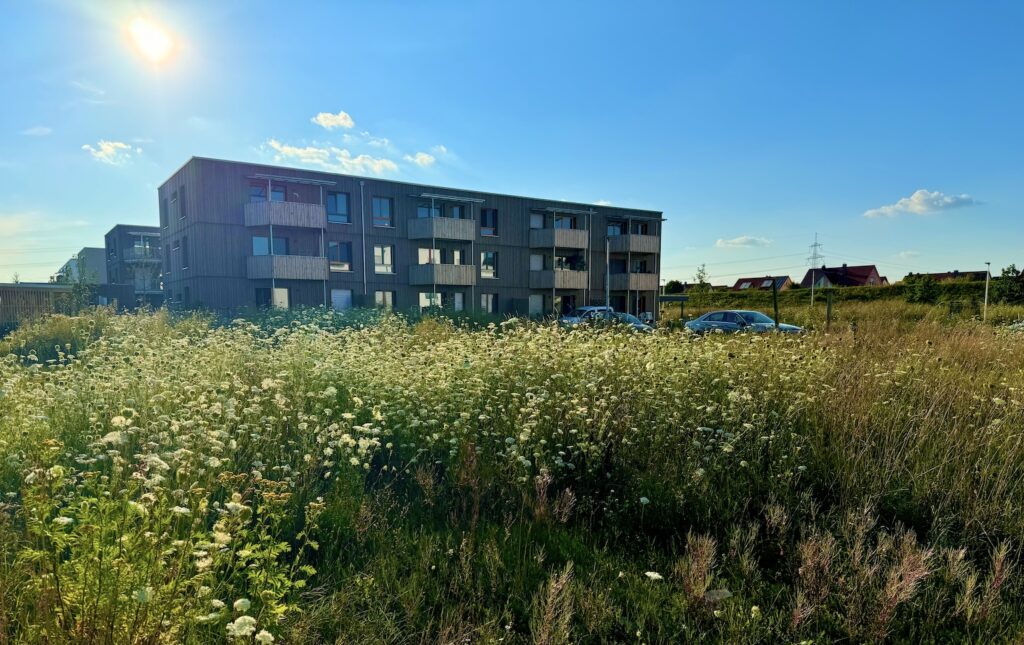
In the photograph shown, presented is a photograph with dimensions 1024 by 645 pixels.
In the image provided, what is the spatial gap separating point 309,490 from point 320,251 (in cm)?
2668

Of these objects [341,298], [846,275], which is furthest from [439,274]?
[846,275]

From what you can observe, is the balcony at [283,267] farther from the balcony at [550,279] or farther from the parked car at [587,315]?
the balcony at [550,279]

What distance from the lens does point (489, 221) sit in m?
34.9

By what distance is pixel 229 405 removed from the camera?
13.7 ft

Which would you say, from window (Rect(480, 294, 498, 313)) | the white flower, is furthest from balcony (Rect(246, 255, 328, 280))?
the white flower

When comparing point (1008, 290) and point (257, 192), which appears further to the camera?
point (1008, 290)

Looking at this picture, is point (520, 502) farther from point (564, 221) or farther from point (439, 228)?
point (564, 221)

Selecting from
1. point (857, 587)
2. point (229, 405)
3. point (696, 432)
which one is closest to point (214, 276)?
point (229, 405)

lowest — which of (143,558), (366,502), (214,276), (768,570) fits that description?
(768,570)

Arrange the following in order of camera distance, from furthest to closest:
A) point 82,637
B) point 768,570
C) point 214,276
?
point 214,276
point 768,570
point 82,637

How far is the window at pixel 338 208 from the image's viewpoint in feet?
96.1

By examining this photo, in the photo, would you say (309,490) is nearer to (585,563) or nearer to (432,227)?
(585,563)

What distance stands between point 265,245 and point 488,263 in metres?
13.5

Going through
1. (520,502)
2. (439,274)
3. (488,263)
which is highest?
(488,263)
